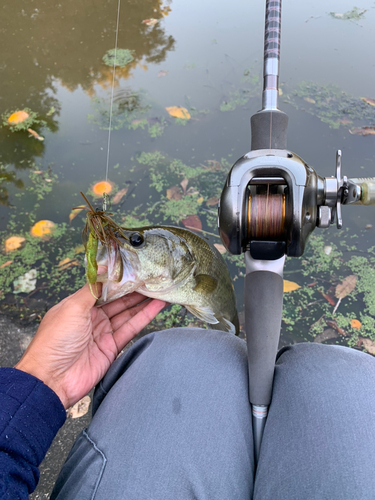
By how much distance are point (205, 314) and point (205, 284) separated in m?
0.19

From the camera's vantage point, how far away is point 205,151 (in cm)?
252

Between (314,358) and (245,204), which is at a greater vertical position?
(245,204)

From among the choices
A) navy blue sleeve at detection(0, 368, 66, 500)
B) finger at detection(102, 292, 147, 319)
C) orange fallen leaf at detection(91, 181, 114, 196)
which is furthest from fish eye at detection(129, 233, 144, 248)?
orange fallen leaf at detection(91, 181, 114, 196)

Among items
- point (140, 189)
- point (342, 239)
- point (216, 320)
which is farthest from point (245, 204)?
point (140, 189)

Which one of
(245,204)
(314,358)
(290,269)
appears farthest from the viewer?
(290,269)

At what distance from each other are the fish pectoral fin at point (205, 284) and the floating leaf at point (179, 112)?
5.53 feet

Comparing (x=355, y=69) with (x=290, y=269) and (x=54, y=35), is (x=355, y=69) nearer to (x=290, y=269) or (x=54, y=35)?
(x=290, y=269)

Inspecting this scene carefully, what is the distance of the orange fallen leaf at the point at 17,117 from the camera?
275cm

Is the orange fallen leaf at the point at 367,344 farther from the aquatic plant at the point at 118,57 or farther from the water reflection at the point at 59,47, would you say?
the aquatic plant at the point at 118,57

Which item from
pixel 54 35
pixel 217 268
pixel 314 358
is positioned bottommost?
pixel 314 358

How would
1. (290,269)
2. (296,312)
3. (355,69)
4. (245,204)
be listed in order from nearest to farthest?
1. (245,204)
2. (296,312)
3. (290,269)
4. (355,69)

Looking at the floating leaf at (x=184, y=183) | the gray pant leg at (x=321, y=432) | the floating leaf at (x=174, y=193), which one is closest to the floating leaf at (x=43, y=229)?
the floating leaf at (x=174, y=193)

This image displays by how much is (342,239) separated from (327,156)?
0.73 m

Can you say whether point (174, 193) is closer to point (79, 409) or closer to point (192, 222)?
point (192, 222)
